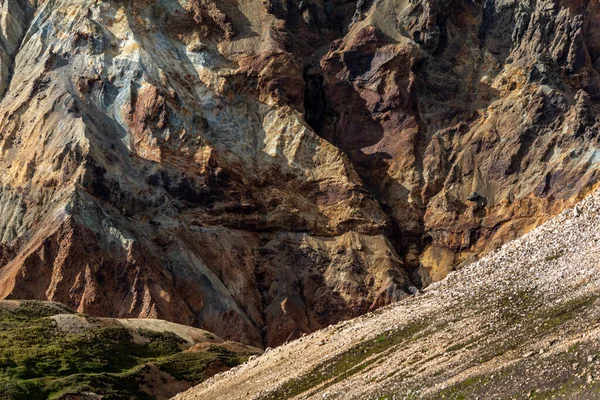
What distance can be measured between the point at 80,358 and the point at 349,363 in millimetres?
24510

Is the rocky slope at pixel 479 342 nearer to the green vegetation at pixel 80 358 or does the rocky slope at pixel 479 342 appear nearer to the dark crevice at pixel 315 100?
the green vegetation at pixel 80 358

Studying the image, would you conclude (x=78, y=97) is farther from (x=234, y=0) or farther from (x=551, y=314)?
(x=551, y=314)

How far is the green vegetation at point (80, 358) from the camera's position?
65.4m

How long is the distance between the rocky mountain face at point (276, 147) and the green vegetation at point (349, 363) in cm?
6060

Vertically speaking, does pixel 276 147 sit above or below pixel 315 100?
below

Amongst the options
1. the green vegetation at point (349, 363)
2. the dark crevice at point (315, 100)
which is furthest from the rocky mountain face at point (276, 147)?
the green vegetation at point (349, 363)

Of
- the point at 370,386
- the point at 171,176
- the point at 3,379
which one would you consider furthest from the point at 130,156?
the point at 370,386

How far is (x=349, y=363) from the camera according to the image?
53.6 metres

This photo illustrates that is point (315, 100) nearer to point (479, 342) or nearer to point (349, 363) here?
point (349, 363)

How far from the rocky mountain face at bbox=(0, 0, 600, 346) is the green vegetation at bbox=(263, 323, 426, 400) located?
199 ft

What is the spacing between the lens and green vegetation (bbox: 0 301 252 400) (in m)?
65.4

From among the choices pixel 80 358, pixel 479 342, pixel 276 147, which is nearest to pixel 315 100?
pixel 276 147

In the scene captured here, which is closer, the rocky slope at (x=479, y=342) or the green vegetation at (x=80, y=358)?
the rocky slope at (x=479, y=342)

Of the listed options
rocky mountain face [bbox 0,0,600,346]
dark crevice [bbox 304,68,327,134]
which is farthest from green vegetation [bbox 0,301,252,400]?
dark crevice [bbox 304,68,327,134]
